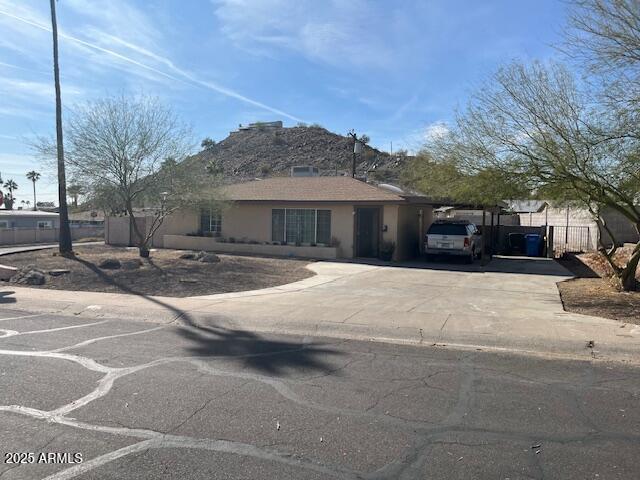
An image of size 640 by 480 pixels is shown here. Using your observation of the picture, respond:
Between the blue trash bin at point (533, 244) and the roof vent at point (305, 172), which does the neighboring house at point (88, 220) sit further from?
the blue trash bin at point (533, 244)

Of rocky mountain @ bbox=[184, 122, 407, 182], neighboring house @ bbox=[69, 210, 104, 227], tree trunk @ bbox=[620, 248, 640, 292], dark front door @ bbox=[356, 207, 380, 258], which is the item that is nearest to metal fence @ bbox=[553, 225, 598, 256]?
dark front door @ bbox=[356, 207, 380, 258]

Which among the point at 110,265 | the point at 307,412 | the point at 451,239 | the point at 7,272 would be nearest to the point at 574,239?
the point at 451,239

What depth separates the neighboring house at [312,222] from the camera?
2200 centimetres

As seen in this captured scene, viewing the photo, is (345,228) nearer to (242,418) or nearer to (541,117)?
(541,117)

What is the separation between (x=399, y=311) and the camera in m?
10.3

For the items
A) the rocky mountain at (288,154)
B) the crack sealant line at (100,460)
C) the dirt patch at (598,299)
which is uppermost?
the rocky mountain at (288,154)

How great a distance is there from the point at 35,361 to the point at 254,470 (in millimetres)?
4118

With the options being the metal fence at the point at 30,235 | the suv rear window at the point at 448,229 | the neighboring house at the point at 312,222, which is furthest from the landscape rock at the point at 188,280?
the metal fence at the point at 30,235

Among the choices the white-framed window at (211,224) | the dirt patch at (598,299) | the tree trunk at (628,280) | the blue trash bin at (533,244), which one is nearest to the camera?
the dirt patch at (598,299)

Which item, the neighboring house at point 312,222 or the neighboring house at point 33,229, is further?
the neighboring house at point 33,229

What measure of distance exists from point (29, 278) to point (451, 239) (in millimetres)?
14237

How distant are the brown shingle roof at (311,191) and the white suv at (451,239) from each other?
2.03 metres

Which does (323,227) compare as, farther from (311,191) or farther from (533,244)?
(533,244)

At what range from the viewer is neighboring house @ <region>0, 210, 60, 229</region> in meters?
43.5
